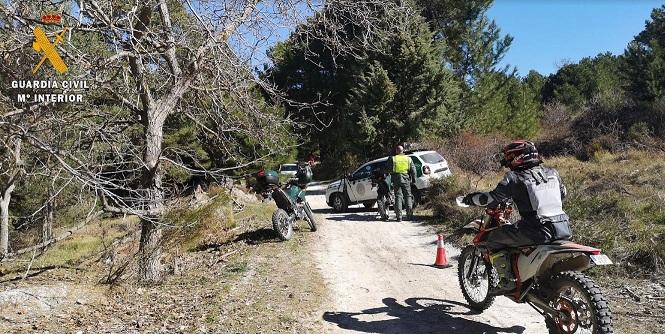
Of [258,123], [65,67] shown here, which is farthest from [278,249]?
[65,67]

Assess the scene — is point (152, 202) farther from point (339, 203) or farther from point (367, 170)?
point (339, 203)

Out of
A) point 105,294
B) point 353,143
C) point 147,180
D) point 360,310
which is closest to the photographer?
point 360,310

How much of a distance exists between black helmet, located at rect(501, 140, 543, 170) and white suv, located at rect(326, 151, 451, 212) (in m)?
9.76

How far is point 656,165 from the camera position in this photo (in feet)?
52.3

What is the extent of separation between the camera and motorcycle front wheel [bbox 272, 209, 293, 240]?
10.6 metres

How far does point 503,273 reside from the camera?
5613 mm

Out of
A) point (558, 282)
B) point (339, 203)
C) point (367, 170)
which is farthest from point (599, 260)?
point (339, 203)

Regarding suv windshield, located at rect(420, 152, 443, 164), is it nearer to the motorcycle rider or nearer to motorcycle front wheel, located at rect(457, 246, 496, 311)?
motorcycle front wheel, located at rect(457, 246, 496, 311)

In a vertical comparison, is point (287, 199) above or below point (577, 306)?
above

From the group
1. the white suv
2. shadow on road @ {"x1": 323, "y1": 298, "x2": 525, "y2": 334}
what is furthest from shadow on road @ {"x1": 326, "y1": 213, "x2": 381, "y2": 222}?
shadow on road @ {"x1": 323, "y1": 298, "x2": 525, "y2": 334}

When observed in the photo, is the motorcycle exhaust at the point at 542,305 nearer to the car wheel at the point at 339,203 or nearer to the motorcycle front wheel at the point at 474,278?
the motorcycle front wheel at the point at 474,278

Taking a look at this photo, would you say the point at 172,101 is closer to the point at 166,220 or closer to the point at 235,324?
the point at 166,220

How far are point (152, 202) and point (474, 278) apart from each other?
4.79 metres

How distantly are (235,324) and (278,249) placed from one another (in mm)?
4169
